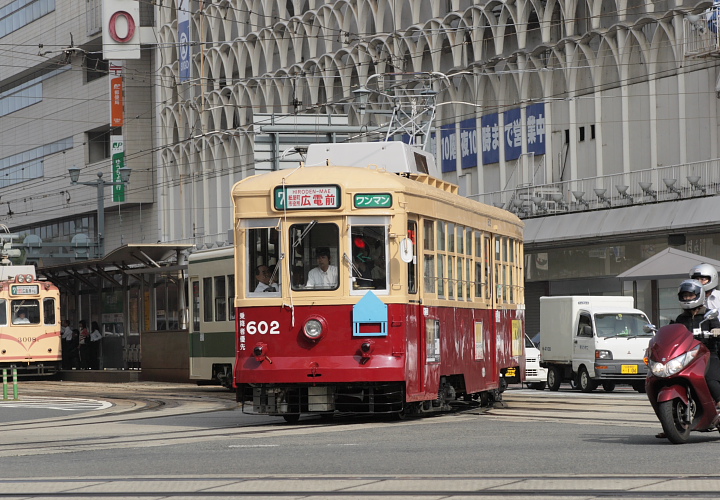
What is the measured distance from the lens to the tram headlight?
15820 millimetres

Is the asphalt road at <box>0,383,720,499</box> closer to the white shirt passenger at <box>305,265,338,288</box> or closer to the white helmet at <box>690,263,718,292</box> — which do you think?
the white helmet at <box>690,263,718,292</box>

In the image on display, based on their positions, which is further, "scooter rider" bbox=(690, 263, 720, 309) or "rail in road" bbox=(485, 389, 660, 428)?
"rail in road" bbox=(485, 389, 660, 428)

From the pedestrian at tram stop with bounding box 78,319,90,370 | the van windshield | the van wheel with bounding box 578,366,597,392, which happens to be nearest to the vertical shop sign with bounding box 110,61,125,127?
the pedestrian at tram stop with bounding box 78,319,90,370

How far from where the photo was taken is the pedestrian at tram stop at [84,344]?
128 ft

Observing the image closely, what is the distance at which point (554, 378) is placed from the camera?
2942cm

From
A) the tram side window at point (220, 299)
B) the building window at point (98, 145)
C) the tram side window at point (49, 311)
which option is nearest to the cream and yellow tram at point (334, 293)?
the tram side window at point (220, 299)

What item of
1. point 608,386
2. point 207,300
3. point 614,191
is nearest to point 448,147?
point 614,191

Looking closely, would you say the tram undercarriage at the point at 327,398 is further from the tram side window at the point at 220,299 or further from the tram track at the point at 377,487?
the tram side window at the point at 220,299

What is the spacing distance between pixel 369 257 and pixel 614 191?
22.5 meters

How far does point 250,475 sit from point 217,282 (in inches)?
641

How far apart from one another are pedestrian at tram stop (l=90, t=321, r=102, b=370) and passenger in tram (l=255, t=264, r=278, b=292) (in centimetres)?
2276

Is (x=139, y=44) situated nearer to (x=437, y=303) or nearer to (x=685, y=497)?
(x=437, y=303)

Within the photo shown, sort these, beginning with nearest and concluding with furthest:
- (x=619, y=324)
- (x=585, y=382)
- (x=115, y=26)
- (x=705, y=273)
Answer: (x=705, y=273) < (x=585, y=382) < (x=619, y=324) < (x=115, y=26)

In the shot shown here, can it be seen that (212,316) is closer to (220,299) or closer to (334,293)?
(220,299)
